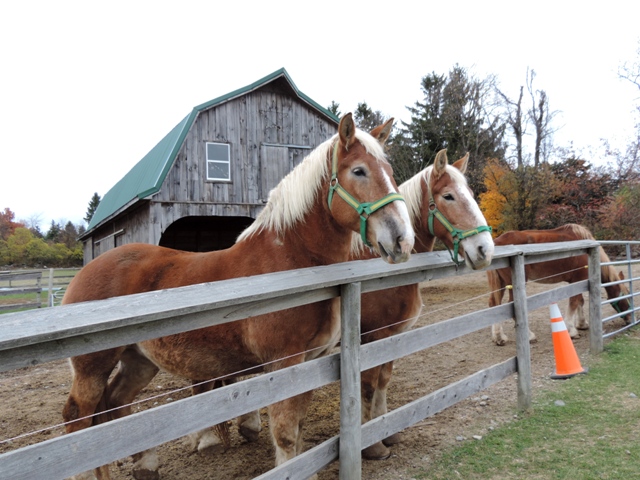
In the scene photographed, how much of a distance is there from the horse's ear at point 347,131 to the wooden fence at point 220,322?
2.51 feet

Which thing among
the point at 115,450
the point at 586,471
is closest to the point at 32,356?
the point at 115,450

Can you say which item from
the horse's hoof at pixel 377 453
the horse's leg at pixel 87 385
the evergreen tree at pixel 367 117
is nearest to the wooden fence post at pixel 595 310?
the horse's hoof at pixel 377 453

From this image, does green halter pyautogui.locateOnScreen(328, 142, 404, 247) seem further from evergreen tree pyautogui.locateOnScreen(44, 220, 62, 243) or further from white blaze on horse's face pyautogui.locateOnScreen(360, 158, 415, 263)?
evergreen tree pyautogui.locateOnScreen(44, 220, 62, 243)

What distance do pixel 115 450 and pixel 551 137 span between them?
27610mm

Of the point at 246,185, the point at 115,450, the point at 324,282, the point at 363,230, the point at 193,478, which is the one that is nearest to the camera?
the point at 115,450

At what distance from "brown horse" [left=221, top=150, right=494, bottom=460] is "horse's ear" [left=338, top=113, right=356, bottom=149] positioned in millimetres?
1016

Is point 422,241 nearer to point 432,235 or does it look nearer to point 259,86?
point 432,235

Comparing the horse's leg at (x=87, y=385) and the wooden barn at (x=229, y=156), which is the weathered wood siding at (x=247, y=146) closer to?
the wooden barn at (x=229, y=156)

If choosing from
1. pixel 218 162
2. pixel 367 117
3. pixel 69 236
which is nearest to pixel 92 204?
pixel 69 236

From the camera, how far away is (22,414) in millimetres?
4398

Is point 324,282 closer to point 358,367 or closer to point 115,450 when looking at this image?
point 358,367

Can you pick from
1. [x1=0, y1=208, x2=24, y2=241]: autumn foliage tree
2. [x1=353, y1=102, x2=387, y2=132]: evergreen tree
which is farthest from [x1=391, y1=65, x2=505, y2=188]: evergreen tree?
[x1=0, y1=208, x2=24, y2=241]: autumn foliage tree

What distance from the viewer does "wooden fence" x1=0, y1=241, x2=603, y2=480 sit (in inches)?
48.8

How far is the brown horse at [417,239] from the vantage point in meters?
3.10
